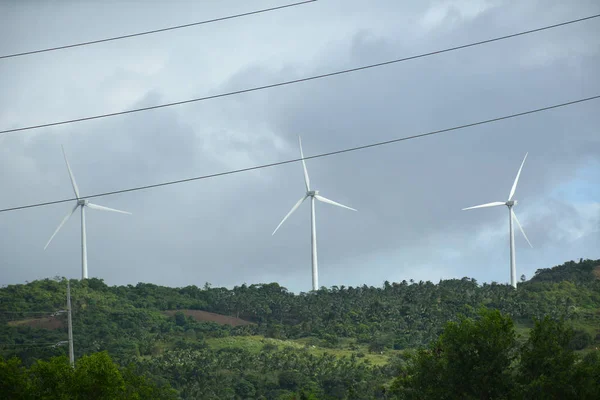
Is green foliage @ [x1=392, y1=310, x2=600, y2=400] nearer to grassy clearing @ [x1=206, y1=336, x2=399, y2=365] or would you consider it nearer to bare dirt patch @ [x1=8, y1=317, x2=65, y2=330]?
grassy clearing @ [x1=206, y1=336, x2=399, y2=365]

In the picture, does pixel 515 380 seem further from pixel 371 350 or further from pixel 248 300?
pixel 248 300

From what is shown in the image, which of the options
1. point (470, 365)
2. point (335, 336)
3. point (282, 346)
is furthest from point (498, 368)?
point (335, 336)

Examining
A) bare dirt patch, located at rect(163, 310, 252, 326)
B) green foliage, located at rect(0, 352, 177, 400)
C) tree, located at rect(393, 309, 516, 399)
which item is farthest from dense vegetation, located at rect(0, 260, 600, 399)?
green foliage, located at rect(0, 352, 177, 400)

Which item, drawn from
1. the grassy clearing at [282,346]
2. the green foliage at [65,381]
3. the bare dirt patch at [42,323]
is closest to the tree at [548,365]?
the green foliage at [65,381]

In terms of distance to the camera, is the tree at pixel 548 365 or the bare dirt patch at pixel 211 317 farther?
the bare dirt patch at pixel 211 317

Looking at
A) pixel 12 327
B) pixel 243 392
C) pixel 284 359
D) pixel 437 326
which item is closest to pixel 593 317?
pixel 437 326

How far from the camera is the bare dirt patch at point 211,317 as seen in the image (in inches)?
5699

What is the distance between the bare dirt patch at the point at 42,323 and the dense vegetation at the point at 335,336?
1.30 feet

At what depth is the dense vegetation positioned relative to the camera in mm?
51031

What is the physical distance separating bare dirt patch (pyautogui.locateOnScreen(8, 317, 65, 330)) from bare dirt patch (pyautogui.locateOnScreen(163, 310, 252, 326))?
767 inches

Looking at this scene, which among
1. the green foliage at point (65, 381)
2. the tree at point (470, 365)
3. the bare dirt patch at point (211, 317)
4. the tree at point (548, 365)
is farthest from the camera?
the bare dirt patch at point (211, 317)

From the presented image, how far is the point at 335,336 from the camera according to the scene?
402 ft

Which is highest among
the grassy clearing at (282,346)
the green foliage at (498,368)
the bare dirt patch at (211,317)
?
the bare dirt patch at (211,317)

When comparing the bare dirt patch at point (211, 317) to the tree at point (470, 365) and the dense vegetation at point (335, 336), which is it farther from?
the tree at point (470, 365)
